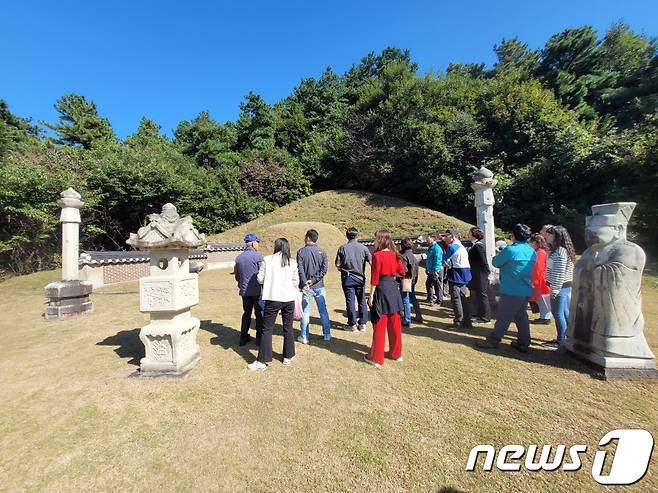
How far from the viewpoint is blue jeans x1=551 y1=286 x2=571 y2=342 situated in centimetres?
430

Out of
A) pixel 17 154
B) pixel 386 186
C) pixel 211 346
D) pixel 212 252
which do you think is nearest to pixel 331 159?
pixel 386 186

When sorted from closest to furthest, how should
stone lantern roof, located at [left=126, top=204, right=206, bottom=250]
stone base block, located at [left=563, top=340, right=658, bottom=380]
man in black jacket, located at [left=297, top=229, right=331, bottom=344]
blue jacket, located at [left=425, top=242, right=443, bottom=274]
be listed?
stone base block, located at [left=563, top=340, right=658, bottom=380], stone lantern roof, located at [left=126, top=204, right=206, bottom=250], man in black jacket, located at [left=297, top=229, right=331, bottom=344], blue jacket, located at [left=425, top=242, right=443, bottom=274]

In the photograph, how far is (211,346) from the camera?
15.7 ft

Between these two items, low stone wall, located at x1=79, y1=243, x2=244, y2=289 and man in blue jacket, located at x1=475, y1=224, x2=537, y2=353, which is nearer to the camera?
man in blue jacket, located at x1=475, y1=224, x2=537, y2=353

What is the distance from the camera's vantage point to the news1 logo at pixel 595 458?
208 cm

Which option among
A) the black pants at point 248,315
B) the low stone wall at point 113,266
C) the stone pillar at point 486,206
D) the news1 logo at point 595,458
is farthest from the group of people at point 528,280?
the low stone wall at point 113,266

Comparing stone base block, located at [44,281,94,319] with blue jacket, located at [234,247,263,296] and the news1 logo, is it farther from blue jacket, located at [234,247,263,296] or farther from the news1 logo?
the news1 logo

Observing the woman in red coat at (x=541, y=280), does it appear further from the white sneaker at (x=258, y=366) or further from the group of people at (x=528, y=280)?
the white sneaker at (x=258, y=366)

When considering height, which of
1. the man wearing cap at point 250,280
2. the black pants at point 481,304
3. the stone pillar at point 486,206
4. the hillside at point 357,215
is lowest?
the black pants at point 481,304

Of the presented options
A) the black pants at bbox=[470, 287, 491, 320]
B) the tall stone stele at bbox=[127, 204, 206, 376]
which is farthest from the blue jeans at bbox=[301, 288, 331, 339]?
the black pants at bbox=[470, 287, 491, 320]

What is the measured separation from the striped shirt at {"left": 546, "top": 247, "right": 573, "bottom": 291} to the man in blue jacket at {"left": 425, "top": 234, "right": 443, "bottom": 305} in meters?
2.01

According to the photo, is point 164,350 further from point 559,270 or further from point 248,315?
point 559,270

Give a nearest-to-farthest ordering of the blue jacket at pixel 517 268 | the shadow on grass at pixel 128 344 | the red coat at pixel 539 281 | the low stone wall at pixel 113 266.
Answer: the blue jacket at pixel 517 268 < the red coat at pixel 539 281 < the shadow on grass at pixel 128 344 < the low stone wall at pixel 113 266

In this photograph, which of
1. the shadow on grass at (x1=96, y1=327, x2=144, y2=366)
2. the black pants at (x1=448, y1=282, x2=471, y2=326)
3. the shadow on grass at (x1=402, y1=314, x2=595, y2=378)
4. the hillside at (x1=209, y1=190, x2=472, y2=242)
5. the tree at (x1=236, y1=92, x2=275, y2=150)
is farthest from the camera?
the tree at (x1=236, y1=92, x2=275, y2=150)
